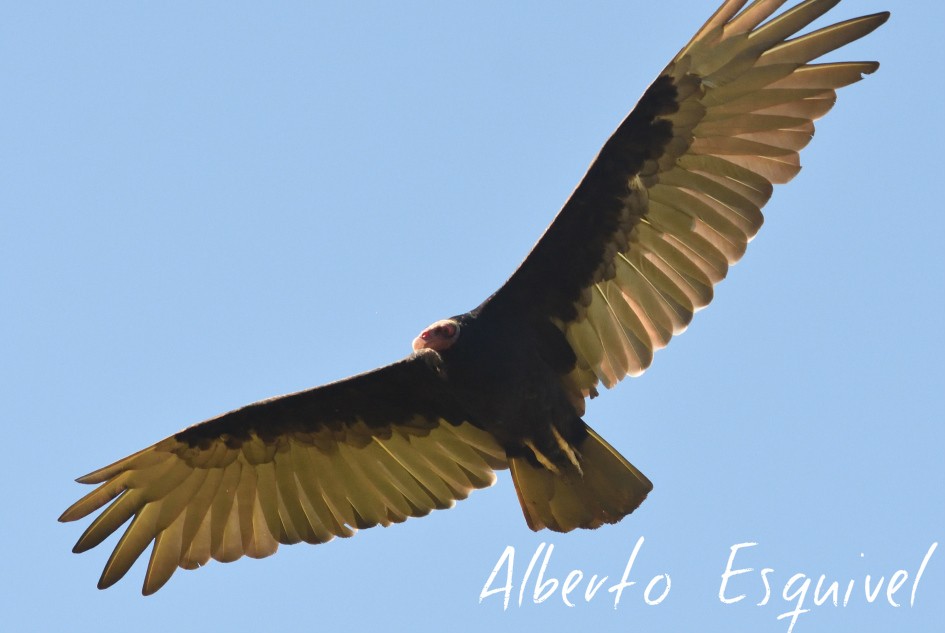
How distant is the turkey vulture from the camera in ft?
23.9

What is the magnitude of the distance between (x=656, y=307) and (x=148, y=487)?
9.47 ft

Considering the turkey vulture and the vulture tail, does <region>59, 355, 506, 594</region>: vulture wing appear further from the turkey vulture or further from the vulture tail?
the vulture tail

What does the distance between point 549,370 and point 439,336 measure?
2.23ft

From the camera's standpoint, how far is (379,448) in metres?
8.28

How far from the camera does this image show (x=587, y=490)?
7.63 metres

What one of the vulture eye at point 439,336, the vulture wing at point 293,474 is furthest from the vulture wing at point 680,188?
the vulture wing at point 293,474

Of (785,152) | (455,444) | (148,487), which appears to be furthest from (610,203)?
(148,487)

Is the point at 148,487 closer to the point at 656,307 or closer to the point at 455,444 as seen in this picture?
the point at 455,444

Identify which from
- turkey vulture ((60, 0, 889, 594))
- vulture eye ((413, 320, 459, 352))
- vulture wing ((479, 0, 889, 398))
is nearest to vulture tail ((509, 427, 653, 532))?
turkey vulture ((60, 0, 889, 594))

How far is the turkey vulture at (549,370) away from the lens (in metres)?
7.28

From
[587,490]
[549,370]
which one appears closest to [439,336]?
[549,370]

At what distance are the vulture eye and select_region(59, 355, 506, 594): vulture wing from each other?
714mm

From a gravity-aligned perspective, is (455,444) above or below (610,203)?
below

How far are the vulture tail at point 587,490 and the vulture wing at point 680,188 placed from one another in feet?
1.19
